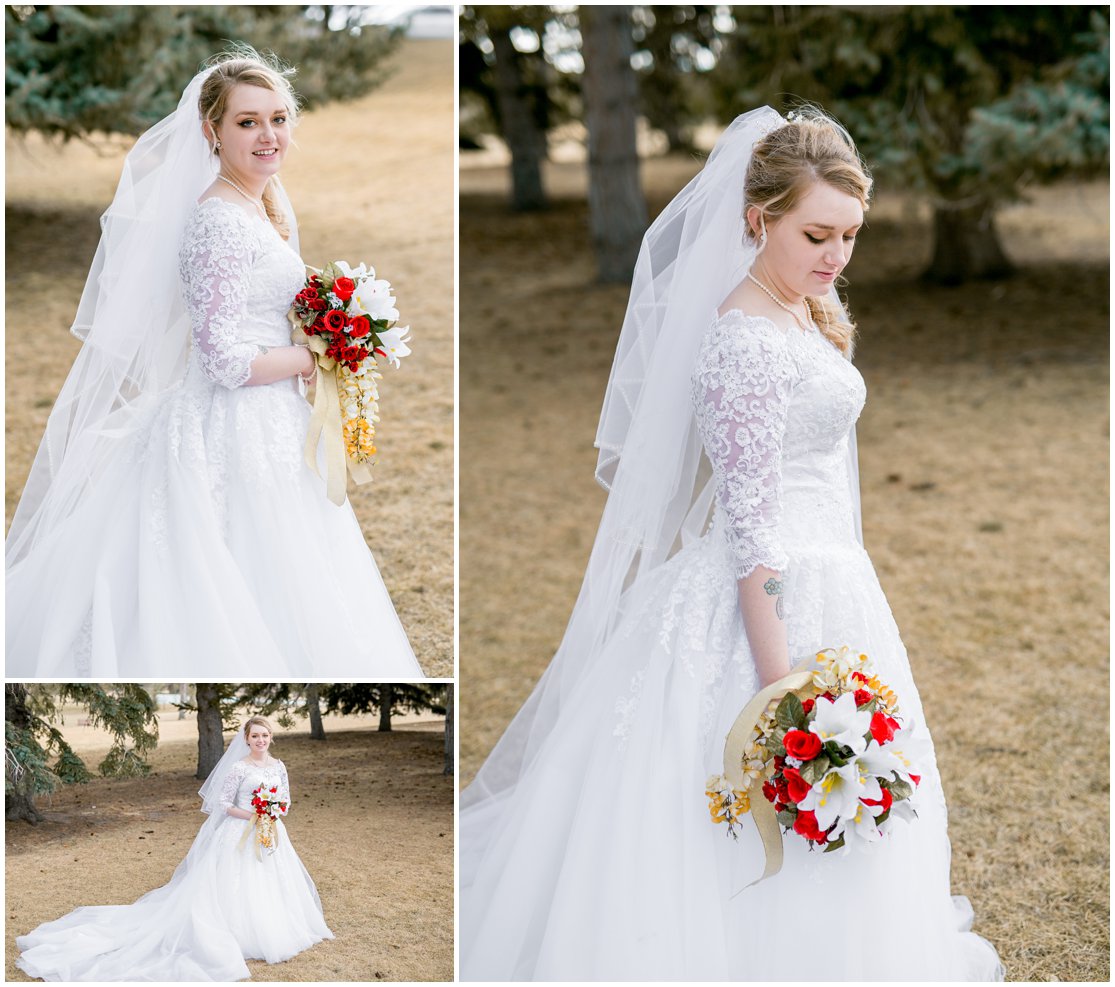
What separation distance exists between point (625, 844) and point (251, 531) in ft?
5.15

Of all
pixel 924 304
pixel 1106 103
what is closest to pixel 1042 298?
pixel 924 304

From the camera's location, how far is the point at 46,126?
8.98m

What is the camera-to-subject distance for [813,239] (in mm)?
2818

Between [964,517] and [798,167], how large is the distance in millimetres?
5659

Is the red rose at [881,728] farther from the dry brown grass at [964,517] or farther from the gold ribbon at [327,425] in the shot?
the gold ribbon at [327,425]

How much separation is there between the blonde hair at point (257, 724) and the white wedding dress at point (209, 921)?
1.28ft

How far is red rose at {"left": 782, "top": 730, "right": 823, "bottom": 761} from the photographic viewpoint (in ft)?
8.52

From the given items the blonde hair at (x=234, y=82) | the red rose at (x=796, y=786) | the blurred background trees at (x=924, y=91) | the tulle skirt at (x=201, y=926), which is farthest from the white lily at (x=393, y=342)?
the blurred background trees at (x=924, y=91)

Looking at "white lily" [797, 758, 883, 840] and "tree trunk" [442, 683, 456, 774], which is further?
"tree trunk" [442, 683, 456, 774]

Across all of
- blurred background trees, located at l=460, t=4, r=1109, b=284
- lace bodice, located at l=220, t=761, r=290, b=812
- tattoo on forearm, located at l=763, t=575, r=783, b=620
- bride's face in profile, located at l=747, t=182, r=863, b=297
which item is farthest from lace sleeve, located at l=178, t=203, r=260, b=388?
blurred background trees, located at l=460, t=4, r=1109, b=284

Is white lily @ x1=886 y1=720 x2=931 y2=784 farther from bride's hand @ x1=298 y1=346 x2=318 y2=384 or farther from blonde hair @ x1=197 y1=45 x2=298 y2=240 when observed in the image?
blonde hair @ x1=197 y1=45 x2=298 y2=240

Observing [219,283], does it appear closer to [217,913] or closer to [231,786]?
[231,786]

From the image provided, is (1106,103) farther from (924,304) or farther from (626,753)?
(626,753)

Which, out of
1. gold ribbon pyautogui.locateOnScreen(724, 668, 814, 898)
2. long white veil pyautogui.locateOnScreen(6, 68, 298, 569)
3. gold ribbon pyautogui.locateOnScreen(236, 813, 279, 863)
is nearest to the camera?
gold ribbon pyautogui.locateOnScreen(724, 668, 814, 898)
